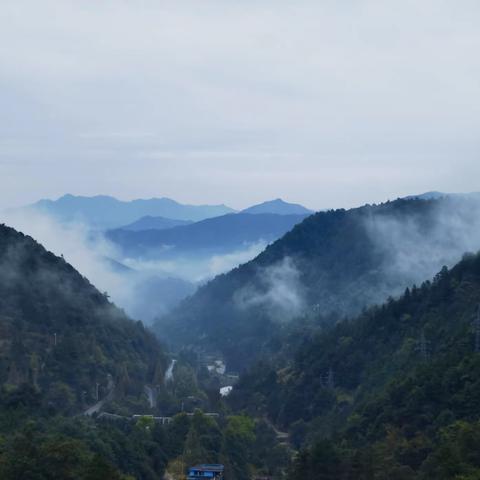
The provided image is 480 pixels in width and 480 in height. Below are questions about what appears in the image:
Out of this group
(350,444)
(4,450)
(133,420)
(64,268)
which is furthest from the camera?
(64,268)

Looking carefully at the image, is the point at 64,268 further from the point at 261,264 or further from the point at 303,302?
the point at 261,264

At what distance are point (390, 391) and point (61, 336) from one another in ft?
110

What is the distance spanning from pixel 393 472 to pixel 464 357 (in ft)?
42.5

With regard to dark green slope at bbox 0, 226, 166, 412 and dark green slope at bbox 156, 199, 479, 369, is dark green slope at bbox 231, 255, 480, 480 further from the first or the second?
dark green slope at bbox 156, 199, 479, 369

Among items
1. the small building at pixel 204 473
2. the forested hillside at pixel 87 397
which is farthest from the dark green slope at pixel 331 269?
the small building at pixel 204 473

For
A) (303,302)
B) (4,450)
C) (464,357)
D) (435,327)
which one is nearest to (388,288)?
(303,302)

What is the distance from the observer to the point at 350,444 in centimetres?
4741

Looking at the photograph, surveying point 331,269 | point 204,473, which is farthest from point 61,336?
point 331,269

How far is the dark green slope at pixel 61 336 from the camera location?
69.7 meters

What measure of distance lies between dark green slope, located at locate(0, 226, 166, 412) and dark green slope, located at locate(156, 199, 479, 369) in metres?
27.5

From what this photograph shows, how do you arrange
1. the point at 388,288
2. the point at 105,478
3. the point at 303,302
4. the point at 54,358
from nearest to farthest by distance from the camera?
the point at 105,478 < the point at 54,358 < the point at 388,288 < the point at 303,302

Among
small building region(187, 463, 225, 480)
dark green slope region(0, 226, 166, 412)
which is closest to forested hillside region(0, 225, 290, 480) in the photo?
dark green slope region(0, 226, 166, 412)

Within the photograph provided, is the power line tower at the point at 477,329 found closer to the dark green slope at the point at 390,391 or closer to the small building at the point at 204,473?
the dark green slope at the point at 390,391

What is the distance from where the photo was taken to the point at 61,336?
3019 inches
